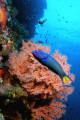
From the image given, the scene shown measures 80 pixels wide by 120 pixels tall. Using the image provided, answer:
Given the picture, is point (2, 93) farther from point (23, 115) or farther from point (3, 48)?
point (3, 48)

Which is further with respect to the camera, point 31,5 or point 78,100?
point 78,100

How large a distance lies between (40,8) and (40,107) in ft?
58.2

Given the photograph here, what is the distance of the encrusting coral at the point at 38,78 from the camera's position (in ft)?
9.84

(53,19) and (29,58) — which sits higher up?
(53,19)

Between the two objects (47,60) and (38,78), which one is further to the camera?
(38,78)

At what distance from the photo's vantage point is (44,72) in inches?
120

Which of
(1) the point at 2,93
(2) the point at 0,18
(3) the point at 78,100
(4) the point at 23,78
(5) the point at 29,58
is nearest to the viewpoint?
(1) the point at 2,93

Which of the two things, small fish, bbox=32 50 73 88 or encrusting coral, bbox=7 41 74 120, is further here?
encrusting coral, bbox=7 41 74 120

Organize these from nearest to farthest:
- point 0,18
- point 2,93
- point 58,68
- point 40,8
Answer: point 58,68
point 2,93
point 0,18
point 40,8

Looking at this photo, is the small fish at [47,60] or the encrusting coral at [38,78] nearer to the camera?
the small fish at [47,60]

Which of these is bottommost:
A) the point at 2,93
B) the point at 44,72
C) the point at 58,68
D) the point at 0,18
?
the point at 2,93

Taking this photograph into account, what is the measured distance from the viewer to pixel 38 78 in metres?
2.98

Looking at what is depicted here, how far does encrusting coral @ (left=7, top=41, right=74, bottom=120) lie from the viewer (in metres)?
3.00

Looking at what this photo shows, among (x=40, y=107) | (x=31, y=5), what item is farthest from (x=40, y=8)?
(x=40, y=107)
